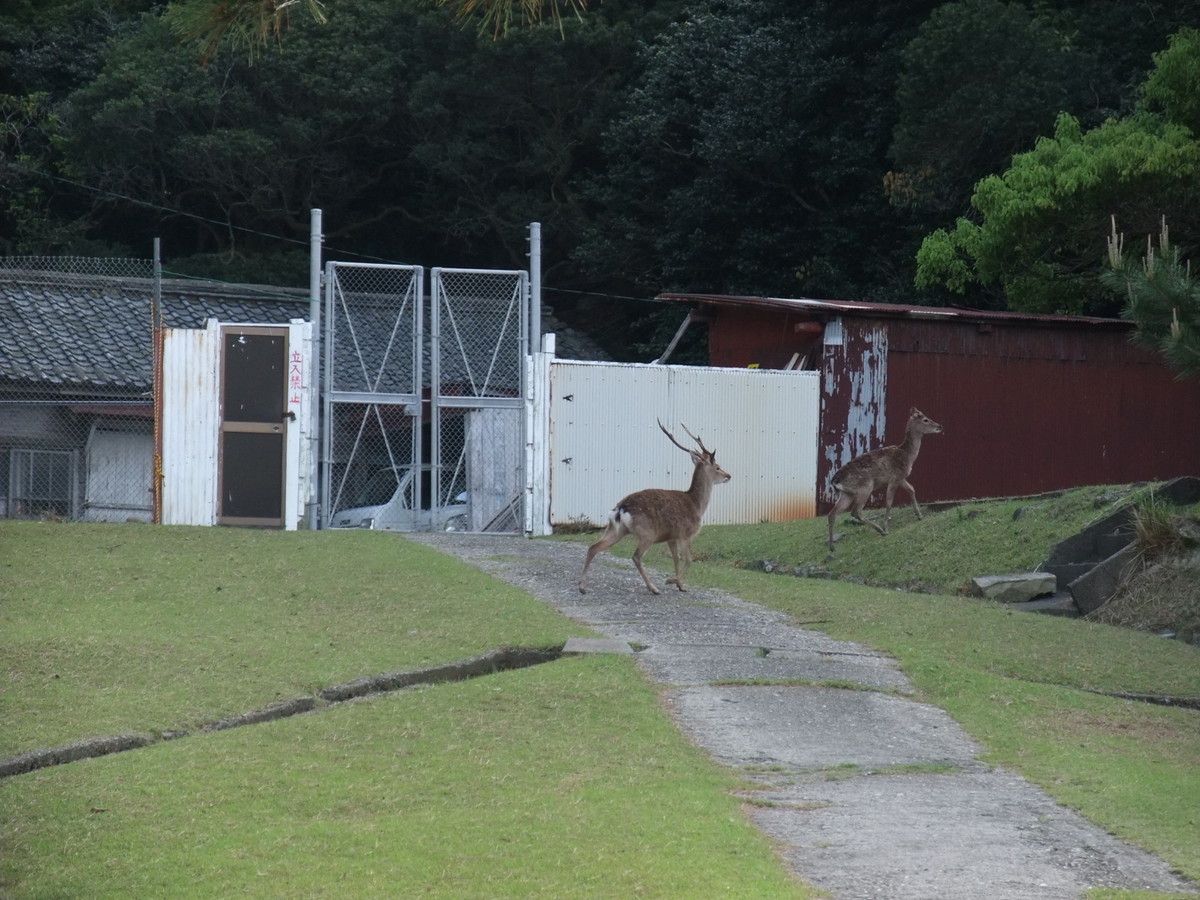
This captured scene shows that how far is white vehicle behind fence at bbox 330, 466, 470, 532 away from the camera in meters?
19.4

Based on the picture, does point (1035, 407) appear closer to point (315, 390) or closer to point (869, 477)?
point (869, 477)

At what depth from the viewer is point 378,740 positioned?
7074 millimetres

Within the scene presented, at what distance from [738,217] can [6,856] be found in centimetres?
2682

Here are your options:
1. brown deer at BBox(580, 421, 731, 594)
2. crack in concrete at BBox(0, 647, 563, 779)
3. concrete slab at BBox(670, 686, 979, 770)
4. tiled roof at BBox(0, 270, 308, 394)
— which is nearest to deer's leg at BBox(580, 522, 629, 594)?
brown deer at BBox(580, 421, 731, 594)

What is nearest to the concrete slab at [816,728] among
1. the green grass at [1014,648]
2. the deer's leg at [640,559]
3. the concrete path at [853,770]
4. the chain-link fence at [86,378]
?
the concrete path at [853,770]

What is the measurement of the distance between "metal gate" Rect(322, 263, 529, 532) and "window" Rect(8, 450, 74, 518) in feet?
12.2

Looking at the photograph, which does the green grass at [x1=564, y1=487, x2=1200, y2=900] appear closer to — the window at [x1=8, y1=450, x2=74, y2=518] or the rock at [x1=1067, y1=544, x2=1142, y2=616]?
the rock at [x1=1067, y1=544, x2=1142, y2=616]

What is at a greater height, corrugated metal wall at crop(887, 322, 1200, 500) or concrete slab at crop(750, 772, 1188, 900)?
corrugated metal wall at crop(887, 322, 1200, 500)

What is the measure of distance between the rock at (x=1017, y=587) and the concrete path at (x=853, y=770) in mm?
2894

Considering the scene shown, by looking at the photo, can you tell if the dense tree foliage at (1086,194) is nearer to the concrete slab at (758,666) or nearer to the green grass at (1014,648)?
the green grass at (1014,648)

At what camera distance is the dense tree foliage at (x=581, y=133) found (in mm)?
25141

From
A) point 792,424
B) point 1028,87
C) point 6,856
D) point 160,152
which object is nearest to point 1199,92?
point 1028,87

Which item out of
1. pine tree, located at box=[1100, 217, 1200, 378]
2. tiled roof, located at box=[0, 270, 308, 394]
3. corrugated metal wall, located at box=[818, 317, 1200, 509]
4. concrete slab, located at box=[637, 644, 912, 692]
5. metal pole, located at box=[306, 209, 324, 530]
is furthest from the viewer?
tiled roof, located at box=[0, 270, 308, 394]

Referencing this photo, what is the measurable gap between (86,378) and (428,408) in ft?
17.5
